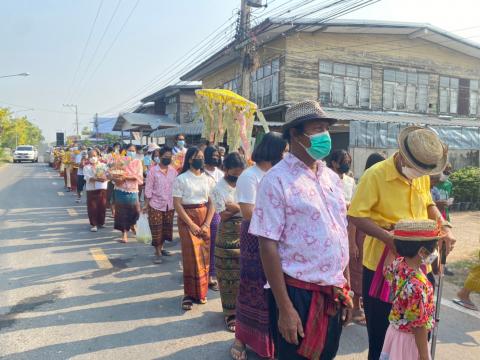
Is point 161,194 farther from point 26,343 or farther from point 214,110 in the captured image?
point 26,343

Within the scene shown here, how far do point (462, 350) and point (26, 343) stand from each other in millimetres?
3804

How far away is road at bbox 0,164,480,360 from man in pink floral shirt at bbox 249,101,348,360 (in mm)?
1623

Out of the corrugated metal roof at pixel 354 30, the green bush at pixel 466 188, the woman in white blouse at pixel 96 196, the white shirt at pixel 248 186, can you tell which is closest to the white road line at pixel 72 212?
the woman in white blouse at pixel 96 196

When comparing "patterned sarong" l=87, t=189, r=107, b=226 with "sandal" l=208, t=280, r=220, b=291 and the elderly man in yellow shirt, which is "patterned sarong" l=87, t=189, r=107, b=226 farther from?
the elderly man in yellow shirt

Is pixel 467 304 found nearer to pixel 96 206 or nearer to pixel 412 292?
pixel 412 292

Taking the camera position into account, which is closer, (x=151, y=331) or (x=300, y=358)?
(x=300, y=358)

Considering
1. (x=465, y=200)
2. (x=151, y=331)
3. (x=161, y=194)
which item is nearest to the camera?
(x=151, y=331)

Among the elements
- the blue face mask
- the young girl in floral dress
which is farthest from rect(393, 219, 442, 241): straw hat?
the blue face mask

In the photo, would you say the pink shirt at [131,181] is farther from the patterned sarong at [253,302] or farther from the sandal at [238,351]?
the sandal at [238,351]

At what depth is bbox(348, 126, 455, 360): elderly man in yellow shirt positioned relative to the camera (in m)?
2.64

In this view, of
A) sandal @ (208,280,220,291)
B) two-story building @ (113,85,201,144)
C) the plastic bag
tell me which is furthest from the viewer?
two-story building @ (113,85,201,144)

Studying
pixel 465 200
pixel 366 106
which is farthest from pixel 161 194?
pixel 366 106

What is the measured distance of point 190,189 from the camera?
4.68 meters

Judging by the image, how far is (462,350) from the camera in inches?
145
